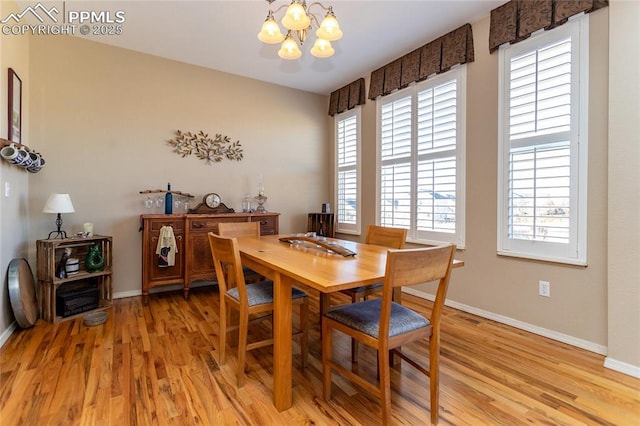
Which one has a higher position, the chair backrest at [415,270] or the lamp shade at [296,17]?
the lamp shade at [296,17]

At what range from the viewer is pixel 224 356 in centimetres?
211

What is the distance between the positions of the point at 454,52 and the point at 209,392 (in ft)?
11.6

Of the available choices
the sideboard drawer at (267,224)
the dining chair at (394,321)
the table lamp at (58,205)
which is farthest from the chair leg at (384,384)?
the table lamp at (58,205)

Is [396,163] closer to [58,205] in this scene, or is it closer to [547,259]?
[547,259]

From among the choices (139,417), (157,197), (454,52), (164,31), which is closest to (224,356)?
(139,417)

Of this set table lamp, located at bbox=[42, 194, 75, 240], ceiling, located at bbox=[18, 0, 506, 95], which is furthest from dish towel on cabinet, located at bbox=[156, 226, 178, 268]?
ceiling, located at bbox=[18, 0, 506, 95]

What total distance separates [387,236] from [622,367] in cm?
170

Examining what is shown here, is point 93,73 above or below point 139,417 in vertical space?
above

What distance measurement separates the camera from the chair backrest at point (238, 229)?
2838 millimetres

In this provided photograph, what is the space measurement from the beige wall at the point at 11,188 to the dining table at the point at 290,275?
1.99 metres

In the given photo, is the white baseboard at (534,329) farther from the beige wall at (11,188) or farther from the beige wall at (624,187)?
the beige wall at (11,188)

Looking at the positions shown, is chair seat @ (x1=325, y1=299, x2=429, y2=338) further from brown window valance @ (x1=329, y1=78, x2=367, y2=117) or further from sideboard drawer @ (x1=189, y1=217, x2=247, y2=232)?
brown window valance @ (x1=329, y1=78, x2=367, y2=117)

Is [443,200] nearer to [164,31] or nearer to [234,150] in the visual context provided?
[234,150]

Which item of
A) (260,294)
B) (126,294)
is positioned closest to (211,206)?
(126,294)
